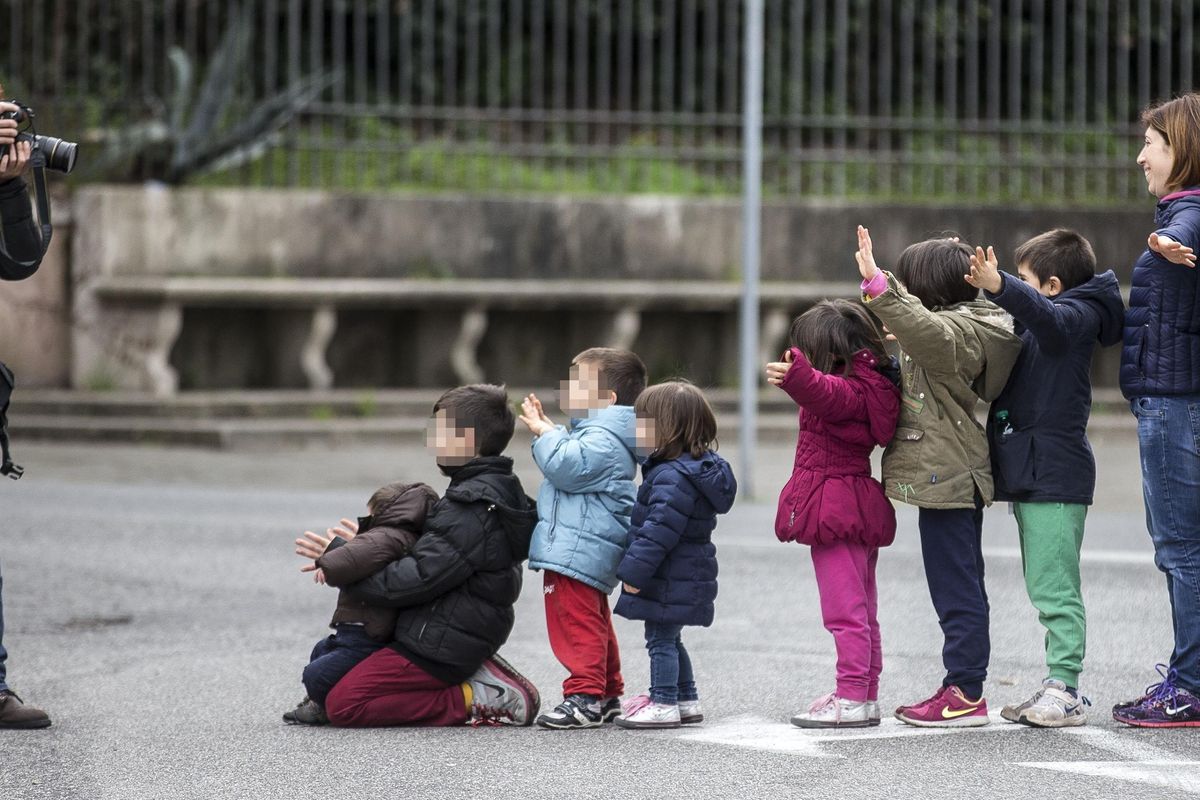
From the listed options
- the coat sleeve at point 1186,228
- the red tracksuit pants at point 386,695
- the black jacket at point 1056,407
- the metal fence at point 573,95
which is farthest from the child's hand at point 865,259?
the metal fence at point 573,95

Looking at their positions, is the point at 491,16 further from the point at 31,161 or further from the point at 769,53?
the point at 31,161

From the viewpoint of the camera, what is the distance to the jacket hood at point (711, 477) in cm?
499

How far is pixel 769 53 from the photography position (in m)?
15.3

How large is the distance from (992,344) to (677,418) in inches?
36.9

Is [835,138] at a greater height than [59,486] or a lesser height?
greater

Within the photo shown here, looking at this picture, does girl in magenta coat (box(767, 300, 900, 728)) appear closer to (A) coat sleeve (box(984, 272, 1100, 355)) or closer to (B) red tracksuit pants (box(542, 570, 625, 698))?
(A) coat sleeve (box(984, 272, 1100, 355))

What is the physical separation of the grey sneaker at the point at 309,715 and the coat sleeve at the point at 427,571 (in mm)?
393

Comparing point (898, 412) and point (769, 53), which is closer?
point (898, 412)

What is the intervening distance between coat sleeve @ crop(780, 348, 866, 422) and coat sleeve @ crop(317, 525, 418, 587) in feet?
3.95

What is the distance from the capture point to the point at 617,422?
5.13 metres

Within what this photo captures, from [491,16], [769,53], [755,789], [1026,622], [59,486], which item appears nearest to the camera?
[755,789]

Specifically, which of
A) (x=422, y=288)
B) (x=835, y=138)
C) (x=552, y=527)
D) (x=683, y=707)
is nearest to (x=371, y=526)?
(x=552, y=527)

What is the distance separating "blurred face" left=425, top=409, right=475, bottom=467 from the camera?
16.9 ft

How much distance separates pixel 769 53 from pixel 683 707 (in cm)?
1093
